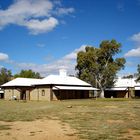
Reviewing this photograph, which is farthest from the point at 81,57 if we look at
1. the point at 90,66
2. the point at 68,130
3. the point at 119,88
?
the point at 68,130

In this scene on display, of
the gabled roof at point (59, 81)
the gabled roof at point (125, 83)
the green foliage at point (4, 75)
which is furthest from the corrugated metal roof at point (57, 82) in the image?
the green foliage at point (4, 75)

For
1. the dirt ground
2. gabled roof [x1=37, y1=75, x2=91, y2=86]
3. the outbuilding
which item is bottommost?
the dirt ground

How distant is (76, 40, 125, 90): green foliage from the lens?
78.4m

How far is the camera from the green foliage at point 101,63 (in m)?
78.4

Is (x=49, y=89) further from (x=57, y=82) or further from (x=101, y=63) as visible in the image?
(x=101, y=63)

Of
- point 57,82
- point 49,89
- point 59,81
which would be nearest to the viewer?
point 49,89

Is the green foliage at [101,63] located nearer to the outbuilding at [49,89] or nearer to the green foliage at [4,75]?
the outbuilding at [49,89]

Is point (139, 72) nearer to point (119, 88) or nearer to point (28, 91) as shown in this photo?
point (119, 88)

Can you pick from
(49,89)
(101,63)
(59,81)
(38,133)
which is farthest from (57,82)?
(38,133)

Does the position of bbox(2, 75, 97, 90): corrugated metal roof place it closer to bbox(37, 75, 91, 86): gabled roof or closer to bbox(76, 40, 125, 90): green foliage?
bbox(37, 75, 91, 86): gabled roof

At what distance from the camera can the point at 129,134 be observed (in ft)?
53.0

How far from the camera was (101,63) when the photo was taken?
80.3m

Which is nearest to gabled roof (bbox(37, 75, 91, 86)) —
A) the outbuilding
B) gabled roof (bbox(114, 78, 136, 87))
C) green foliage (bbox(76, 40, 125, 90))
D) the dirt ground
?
the outbuilding

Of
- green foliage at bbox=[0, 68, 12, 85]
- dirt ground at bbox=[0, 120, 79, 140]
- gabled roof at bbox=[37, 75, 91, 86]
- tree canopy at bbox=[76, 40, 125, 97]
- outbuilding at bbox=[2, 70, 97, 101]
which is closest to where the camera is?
dirt ground at bbox=[0, 120, 79, 140]
